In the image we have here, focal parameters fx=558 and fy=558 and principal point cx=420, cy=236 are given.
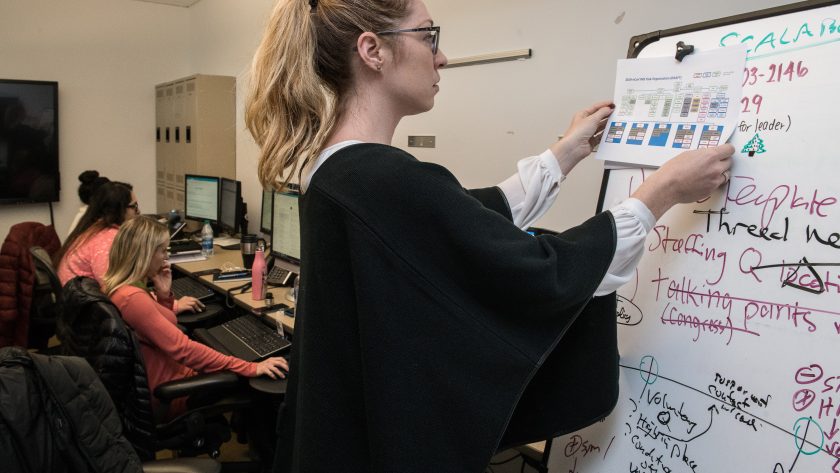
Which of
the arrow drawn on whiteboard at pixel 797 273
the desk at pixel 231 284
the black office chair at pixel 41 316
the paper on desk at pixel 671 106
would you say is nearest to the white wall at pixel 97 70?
the desk at pixel 231 284

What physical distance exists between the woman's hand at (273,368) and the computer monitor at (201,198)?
215cm

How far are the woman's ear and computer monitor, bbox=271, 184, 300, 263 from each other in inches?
71.5

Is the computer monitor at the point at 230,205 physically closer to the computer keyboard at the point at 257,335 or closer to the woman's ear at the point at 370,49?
the computer keyboard at the point at 257,335

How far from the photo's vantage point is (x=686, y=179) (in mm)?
907

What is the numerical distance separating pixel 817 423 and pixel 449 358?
57 centimetres

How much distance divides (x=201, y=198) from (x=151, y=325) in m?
2.19

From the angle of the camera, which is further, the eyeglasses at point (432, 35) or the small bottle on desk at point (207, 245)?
the small bottle on desk at point (207, 245)

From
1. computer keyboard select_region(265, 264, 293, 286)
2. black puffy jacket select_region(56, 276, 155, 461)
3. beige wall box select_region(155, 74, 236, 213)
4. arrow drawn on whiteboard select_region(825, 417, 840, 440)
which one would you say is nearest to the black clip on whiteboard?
arrow drawn on whiteboard select_region(825, 417, 840, 440)

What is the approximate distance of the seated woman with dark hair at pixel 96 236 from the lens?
2.44m

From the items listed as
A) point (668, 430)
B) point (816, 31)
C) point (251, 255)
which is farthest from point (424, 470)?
point (251, 255)

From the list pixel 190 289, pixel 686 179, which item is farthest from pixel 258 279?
pixel 686 179

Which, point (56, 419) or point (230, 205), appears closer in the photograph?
point (56, 419)

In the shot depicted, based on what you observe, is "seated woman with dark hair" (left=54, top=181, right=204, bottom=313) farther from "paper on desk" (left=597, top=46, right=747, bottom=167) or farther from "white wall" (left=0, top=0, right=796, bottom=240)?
"paper on desk" (left=597, top=46, right=747, bottom=167)

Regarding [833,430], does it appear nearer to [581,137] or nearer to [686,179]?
[686,179]
